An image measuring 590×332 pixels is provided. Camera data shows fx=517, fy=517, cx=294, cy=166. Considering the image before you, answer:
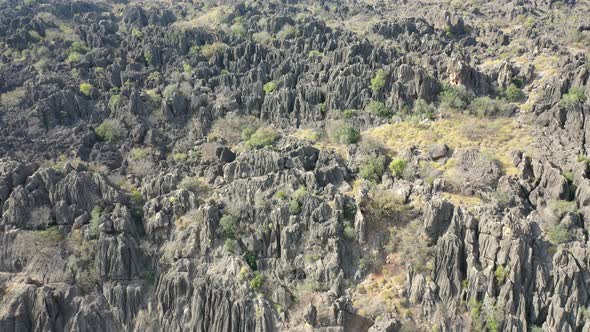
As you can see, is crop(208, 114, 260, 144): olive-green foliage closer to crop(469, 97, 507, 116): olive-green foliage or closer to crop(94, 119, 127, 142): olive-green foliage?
crop(94, 119, 127, 142): olive-green foliage

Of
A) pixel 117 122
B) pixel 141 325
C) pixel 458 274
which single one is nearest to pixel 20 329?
pixel 141 325

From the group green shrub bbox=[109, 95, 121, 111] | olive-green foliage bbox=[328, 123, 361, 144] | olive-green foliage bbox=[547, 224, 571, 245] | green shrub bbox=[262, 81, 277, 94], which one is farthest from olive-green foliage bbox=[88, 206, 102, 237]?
olive-green foliage bbox=[547, 224, 571, 245]

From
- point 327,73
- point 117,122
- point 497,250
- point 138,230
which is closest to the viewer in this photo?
point 497,250

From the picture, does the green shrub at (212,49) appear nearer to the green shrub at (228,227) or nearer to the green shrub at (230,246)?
the green shrub at (228,227)

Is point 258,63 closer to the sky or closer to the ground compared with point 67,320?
closer to the sky

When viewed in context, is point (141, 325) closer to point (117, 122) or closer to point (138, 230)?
point (138, 230)

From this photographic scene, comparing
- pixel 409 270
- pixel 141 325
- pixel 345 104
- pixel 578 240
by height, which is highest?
pixel 345 104
